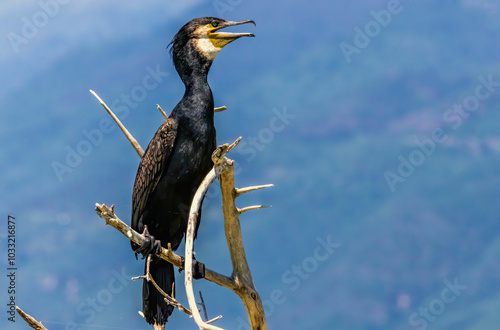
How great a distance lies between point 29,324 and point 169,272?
1069mm

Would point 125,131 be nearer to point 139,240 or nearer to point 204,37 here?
point 204,37

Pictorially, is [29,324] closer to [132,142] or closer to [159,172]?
[159,172]

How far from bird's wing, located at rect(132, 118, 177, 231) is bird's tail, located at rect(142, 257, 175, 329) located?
359 millimetres

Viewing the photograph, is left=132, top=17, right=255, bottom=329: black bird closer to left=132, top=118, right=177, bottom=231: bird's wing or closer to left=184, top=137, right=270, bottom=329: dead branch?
left=132, top=118, right=177, bottom=231: bird's wing

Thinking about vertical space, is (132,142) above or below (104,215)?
above

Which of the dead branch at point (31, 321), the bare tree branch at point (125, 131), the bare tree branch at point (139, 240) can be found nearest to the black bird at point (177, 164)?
the bare tree branch at point (139, 240)

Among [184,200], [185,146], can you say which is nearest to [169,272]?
[184,200]

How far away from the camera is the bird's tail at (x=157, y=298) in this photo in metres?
4.52

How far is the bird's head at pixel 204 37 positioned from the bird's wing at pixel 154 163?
62 centimetres

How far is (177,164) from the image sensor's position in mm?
4406

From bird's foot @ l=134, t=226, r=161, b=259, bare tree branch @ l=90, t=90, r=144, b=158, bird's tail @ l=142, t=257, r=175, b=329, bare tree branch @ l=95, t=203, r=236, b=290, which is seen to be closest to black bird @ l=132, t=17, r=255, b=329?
bird's tail @ l=142, t=257, r=175, b=329

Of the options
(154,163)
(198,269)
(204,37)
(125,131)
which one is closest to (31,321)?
(198,269)

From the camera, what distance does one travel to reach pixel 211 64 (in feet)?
15.4

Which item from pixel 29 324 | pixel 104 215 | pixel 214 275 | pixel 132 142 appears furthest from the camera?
pixel 132 142
